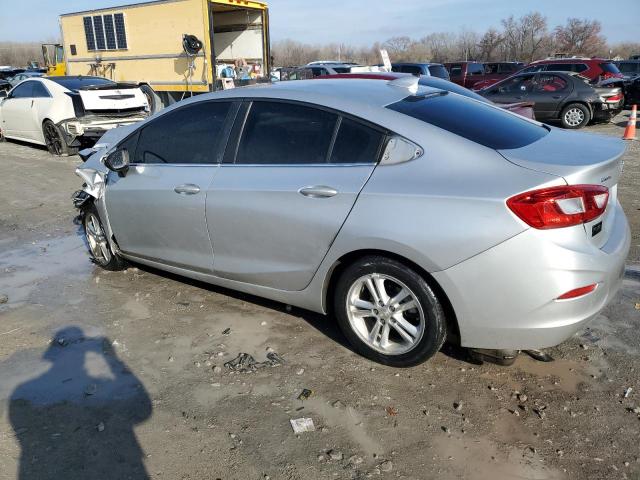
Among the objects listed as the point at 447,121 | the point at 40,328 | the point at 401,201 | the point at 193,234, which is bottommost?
the point at 40,328

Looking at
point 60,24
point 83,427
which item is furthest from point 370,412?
point 60,24

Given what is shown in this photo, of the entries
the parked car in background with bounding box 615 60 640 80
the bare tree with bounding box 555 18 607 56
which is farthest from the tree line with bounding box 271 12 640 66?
the parked car in background with bounding box 615 60 640 80

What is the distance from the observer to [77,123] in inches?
415

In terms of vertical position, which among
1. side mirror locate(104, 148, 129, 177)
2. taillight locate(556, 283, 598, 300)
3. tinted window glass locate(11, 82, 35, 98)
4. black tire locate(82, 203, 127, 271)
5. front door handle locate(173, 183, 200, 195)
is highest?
tinted window glass locate(11, 82, 35, 98)

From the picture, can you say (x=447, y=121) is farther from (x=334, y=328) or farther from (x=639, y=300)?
(x=639, y=300)

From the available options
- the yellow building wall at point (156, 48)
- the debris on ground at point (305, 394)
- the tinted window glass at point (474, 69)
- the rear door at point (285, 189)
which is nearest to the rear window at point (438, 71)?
the tinted window glass at point (474, 69)

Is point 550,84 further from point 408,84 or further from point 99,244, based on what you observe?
point 99,244

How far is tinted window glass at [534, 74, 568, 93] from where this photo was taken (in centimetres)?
1403

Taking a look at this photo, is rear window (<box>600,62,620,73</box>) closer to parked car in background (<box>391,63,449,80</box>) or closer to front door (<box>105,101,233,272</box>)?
parked car in background (<box>391,63,449,80</box>)

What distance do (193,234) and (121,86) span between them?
8058 millimetres

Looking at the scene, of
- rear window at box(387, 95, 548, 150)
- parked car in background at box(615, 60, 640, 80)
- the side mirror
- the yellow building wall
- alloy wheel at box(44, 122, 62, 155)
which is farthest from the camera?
parked car in background at box(615, 60, 640, 80)

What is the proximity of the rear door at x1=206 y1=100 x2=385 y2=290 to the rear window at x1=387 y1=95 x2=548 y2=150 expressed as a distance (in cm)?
35

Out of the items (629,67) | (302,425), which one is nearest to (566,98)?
(302,425)

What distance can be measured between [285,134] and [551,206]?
1.69 meters
